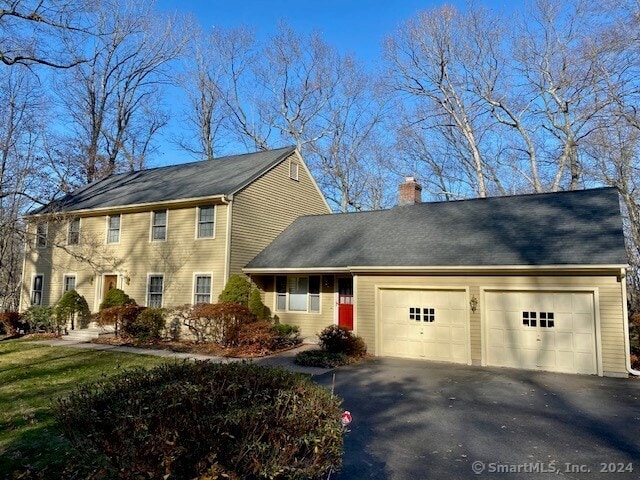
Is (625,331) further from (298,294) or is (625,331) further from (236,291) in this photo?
(236,291)

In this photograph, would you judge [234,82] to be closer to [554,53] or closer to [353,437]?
[554,53]

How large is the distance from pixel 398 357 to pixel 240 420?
31.1ft

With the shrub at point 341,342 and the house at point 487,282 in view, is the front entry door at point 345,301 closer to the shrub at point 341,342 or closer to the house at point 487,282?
the house at point 487,282

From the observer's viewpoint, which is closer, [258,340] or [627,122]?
[258,340]

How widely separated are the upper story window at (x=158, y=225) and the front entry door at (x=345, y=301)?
7.22 m

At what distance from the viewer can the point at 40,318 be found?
669 inches

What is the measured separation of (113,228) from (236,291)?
24.5 ft

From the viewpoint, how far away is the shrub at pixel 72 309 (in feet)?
54.3

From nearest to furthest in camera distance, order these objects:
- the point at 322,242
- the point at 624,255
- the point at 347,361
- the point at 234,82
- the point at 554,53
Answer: the point at 624,255, the point at 347,361, the point at 322,242, the point at 554,53, the point at 234,82

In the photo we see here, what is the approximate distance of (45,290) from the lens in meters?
19.4

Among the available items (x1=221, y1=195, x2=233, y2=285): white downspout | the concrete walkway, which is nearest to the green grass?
the concrete walkway

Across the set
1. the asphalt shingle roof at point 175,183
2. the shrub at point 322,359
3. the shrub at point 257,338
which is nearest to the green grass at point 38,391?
the shrub at point 257,338

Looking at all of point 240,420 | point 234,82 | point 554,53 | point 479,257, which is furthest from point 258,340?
point 234,82

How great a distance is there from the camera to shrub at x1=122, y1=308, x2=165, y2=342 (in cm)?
1470
